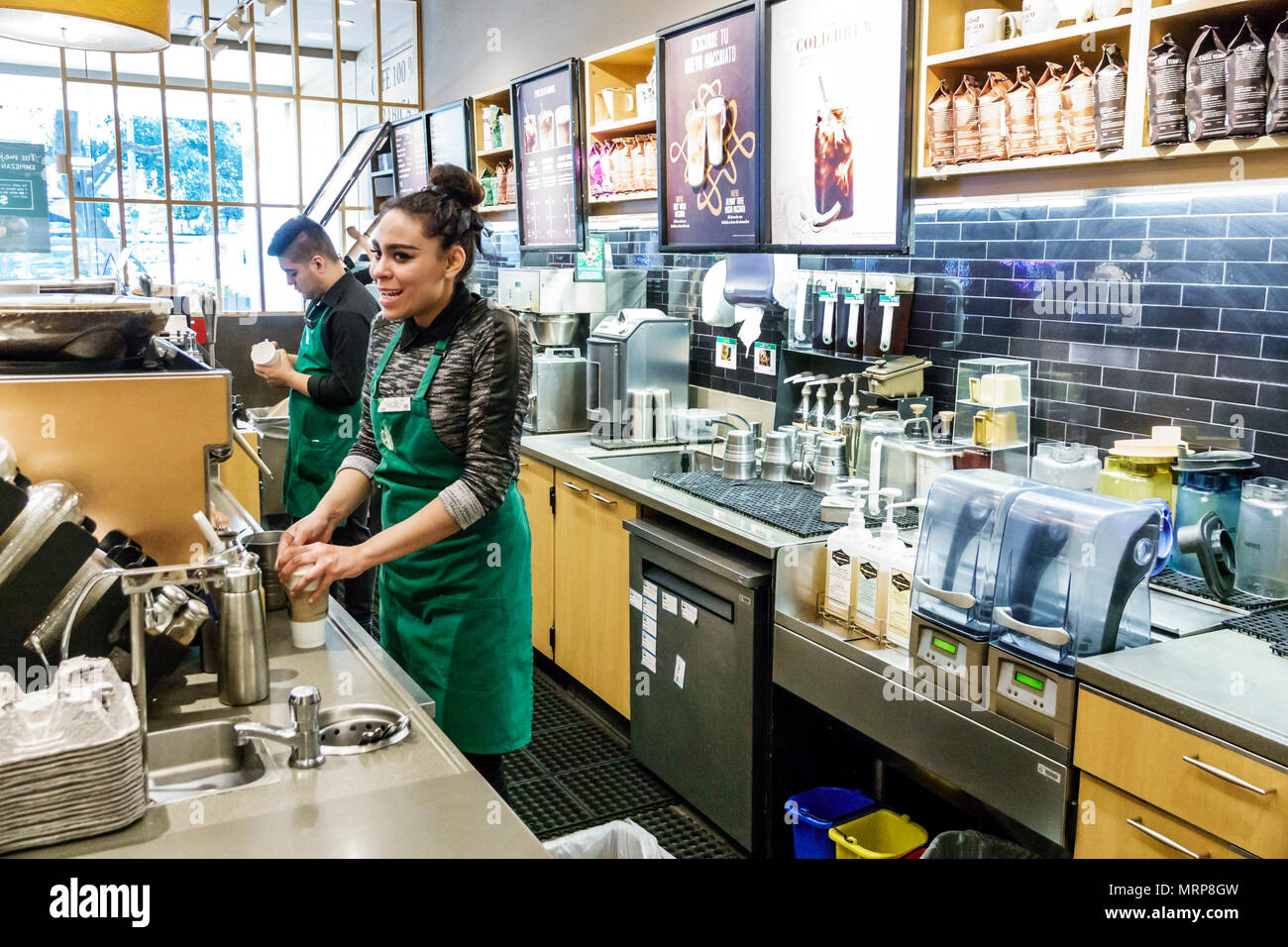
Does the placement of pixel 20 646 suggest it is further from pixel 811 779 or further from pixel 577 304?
pixel 577 304

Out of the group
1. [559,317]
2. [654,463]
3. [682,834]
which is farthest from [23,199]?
[682,834]

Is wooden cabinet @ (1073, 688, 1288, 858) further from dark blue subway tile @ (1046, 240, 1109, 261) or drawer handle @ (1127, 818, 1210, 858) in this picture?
dark blue subway tile @ (1046, 240, 1109, 261)

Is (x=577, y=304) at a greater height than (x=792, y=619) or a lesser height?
greater

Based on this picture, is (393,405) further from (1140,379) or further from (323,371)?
(1140,379)

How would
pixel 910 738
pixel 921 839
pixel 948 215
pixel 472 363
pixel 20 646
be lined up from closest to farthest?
pixel 20 646, pixel 472 363, pixel 910 738, pixel 921 839, pixel 948 215

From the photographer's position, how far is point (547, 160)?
5.18m

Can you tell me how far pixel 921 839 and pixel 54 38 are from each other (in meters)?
2.89

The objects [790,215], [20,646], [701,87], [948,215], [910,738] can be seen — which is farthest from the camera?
[701,87]

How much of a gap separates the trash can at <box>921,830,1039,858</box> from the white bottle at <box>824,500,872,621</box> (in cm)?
65

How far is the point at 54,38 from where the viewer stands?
8.27 feet

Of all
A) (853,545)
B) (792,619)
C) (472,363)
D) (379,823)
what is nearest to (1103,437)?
(853,545)

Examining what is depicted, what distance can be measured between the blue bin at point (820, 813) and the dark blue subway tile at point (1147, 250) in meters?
1.64

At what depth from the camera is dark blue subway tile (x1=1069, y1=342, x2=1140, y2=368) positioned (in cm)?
286

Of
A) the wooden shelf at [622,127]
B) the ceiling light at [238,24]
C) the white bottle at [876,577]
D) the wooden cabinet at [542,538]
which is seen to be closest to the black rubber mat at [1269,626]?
the white bottle at [876,577]
